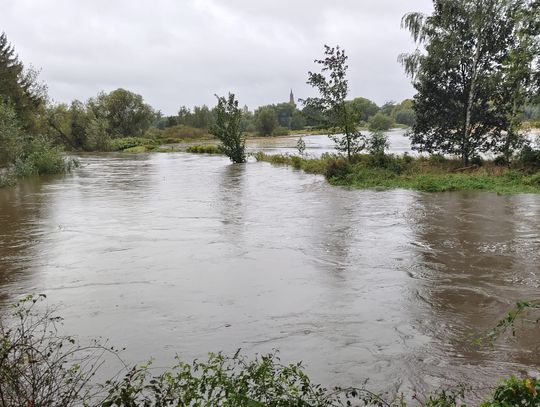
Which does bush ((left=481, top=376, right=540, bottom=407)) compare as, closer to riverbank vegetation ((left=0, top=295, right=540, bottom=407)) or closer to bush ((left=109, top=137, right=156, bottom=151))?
riverbank vegetation ((left=0, top=295, right=540, bottom=407))

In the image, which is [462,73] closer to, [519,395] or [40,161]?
[519,395]

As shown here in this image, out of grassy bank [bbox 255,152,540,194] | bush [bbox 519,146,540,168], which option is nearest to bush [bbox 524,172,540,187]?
grassy bank [bbox 255,152,540,194]

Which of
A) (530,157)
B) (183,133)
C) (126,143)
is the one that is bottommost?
(530,157)

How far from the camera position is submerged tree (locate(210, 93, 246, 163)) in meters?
30.8

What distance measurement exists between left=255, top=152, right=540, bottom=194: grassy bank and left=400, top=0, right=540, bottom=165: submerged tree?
1152mm

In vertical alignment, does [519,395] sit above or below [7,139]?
below

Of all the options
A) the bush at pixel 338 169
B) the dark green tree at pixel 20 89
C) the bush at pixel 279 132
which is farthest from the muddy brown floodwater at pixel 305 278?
the bush at pixel 279 132

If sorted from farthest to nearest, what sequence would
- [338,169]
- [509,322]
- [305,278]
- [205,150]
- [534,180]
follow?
[205,150], [338,169], [534,180], [305,278], [509,322]

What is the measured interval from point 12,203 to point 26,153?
1203cm

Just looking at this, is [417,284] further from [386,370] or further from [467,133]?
[467,133]

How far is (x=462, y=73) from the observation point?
A: 67.2 ft

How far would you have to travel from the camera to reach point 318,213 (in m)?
13.1

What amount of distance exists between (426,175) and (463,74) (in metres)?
5.28

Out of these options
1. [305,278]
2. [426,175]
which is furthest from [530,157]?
[305,278]
